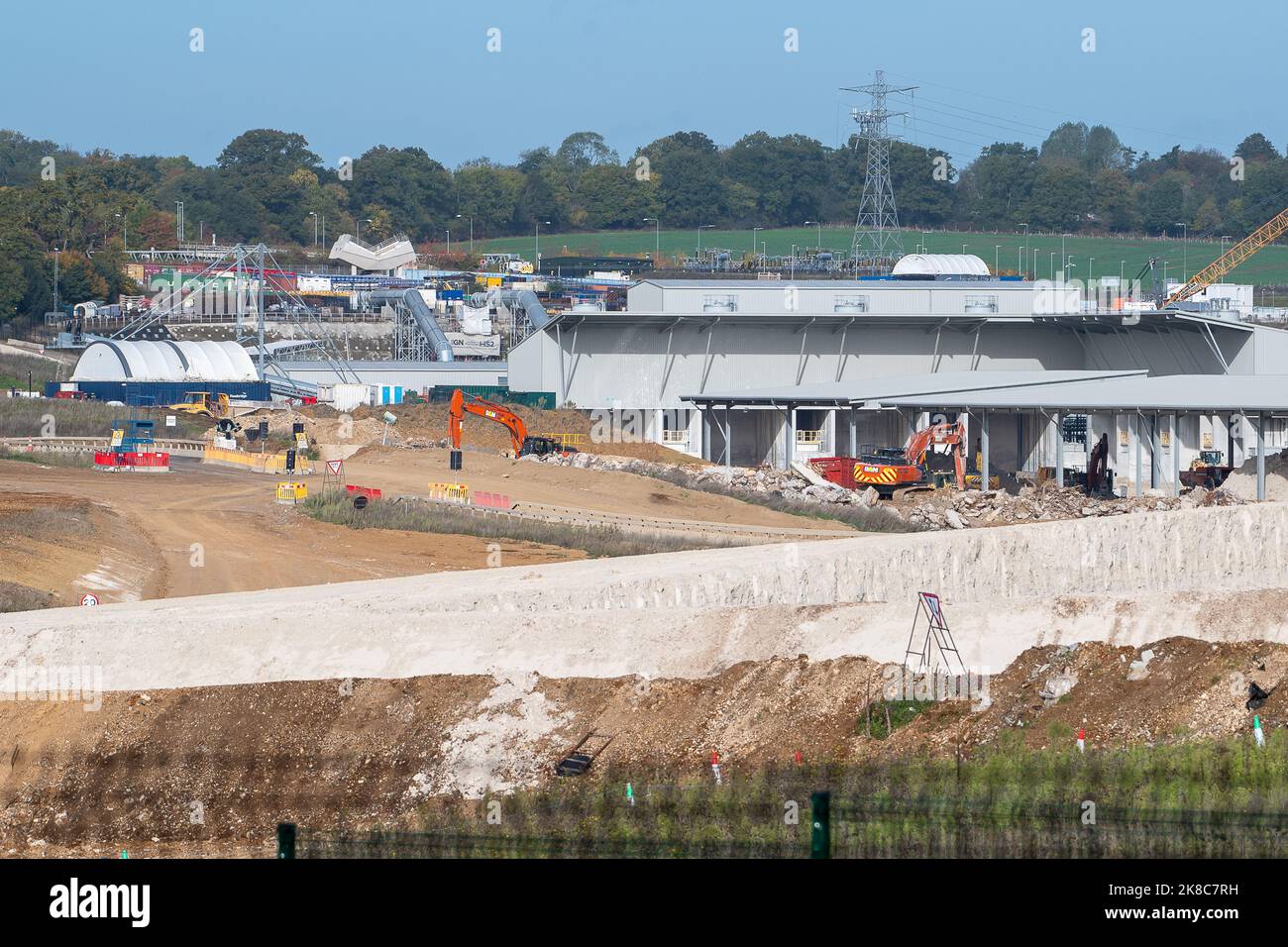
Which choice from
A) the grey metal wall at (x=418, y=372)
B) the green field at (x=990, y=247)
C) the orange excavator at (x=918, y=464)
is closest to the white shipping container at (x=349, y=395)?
the grey metal wall at (x=418, y=372)

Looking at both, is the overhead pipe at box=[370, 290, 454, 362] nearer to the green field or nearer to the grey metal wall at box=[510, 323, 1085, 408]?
the grey metal wall at box=[510, 323, 1085, 408]

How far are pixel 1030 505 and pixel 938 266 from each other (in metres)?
40.2

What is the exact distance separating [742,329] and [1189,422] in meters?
17.8

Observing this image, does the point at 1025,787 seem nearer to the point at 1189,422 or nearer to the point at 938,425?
the point at 938,425

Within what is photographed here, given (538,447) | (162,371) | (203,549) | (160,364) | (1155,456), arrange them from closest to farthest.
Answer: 1. (203,549)
2. (1155,456)
3. (538,447)
4. (162,371)
5. (160,364)

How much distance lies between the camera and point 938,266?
83438mm

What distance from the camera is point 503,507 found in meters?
43.6

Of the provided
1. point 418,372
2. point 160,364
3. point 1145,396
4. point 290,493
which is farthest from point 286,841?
point 418,372

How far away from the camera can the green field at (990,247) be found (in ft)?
415

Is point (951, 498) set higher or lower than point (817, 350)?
lower

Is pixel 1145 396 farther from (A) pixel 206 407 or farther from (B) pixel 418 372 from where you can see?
(B) pixel 418 372

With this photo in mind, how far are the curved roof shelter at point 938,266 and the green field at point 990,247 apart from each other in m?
33.1

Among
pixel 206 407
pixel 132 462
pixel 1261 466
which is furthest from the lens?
pixel 206 407

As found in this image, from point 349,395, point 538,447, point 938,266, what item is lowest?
point 538,447
